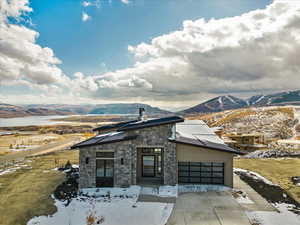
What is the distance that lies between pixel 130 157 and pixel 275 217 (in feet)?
28.9

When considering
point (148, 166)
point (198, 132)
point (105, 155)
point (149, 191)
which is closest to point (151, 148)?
point (148, 166)

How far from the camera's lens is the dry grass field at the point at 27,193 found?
1020 centimetres

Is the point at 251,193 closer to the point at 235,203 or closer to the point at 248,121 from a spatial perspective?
the point at 235,203

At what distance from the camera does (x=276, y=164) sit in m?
21.4

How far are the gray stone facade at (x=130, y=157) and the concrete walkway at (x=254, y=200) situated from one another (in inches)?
186

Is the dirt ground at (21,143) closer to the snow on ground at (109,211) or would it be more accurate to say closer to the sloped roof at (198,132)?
the snow on ground at (109,211)

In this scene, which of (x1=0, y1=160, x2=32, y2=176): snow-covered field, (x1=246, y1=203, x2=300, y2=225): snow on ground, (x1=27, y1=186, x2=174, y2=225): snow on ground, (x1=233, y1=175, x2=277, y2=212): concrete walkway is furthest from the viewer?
(x1=0, y1=160, x2=32, y2=176): snow-covered field

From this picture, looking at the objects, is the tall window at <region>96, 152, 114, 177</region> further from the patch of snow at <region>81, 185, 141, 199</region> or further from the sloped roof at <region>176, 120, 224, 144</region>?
the sloped roof at <region>176, 120, 224, 144</region>

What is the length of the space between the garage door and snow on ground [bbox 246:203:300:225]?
3.83m

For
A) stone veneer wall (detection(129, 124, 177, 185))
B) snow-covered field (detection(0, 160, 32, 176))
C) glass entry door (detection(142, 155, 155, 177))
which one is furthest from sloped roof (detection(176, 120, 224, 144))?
snow-covered field (detection(0, 160, 32, 176))

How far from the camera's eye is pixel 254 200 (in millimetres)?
11750

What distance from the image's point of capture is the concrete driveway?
9367mm

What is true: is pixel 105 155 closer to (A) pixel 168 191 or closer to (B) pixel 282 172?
(A) pixel 168 191

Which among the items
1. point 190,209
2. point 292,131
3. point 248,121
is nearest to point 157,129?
point 190,209
